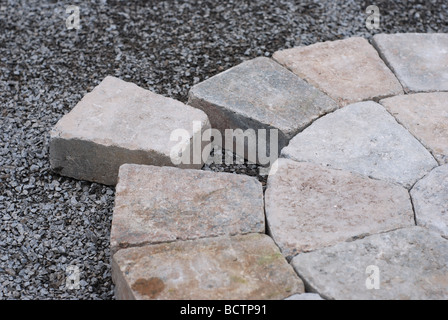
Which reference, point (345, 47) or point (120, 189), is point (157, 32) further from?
point (120, 189)

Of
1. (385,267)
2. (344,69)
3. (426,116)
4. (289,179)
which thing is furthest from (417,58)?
(385,267)

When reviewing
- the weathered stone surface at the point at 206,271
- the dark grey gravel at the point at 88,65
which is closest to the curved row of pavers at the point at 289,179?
the weathered stone surface at the point at 206,271

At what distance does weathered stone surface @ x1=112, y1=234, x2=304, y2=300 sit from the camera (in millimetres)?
2133

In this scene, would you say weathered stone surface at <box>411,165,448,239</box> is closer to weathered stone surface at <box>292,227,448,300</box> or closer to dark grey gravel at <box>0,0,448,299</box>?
weathered stone surface at <box>292,227,448,300</box>

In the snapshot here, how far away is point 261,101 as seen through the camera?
303cm

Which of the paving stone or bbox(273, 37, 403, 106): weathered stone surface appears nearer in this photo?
the paving stone

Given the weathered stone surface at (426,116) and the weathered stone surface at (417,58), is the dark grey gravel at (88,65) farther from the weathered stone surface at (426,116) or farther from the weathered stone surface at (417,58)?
the weathered stone surface at (426,116)

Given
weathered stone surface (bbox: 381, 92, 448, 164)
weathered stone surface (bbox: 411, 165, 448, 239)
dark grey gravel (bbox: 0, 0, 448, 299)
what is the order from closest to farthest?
1. weathered stone surface (bbox: 411, 165, 448, 239)
2. dark grey gravel (bbox: 0, 0, 448, 299)
3. weathered stone surface (bbox: 381, 92, 448, 164)

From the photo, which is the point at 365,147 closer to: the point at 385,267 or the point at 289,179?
the point at 289,179

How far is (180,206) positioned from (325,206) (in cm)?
58

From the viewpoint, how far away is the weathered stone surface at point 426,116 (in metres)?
2.84

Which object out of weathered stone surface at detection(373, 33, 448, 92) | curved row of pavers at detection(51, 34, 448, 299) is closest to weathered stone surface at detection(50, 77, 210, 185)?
curved row of pavers at detection(51, 34, 448, 299)

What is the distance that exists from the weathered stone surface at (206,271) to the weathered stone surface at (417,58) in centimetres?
141

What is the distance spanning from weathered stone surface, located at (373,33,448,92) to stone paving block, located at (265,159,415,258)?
85 centimetres
